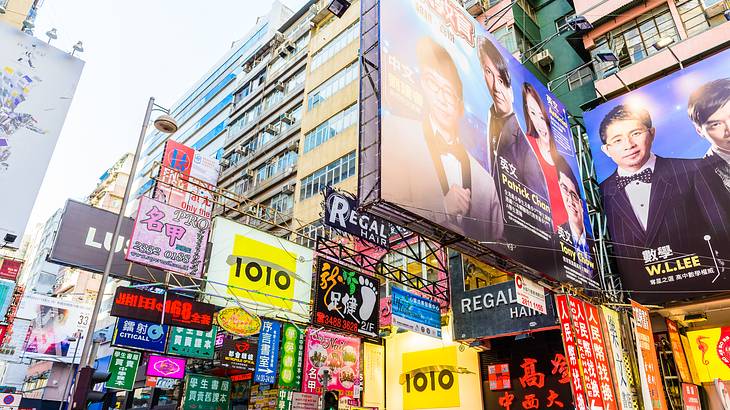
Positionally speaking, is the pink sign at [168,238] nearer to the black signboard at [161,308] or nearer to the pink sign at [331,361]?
the black signboard at [161,308]

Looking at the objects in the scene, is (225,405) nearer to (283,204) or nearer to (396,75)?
(283,204)

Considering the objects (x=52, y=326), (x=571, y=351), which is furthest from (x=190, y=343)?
(x=52, y=326)

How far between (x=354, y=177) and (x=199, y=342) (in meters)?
12.3

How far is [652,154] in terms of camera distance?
1617 cm

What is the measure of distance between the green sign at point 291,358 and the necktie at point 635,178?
12.1 m

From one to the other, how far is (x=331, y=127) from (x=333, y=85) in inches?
124

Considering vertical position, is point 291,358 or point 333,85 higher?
point 333,85

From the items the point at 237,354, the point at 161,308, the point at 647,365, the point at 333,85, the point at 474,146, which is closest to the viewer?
the point at 647,365

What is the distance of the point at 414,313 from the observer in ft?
42.6

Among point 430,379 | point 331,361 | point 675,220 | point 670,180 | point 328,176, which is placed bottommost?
point 430,379

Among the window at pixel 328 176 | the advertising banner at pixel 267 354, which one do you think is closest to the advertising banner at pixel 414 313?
the advertising banner at pixel 267 354

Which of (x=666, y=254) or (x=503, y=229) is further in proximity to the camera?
(x=666, y=254)

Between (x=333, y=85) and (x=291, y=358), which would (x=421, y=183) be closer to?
(x=291, y=358)

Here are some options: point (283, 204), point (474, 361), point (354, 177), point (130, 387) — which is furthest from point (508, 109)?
point (283, 204)
